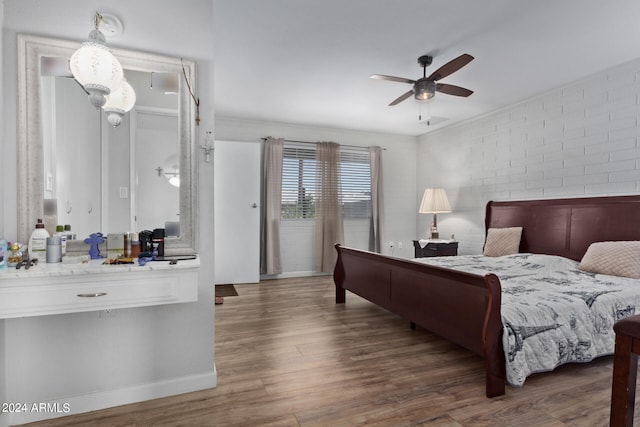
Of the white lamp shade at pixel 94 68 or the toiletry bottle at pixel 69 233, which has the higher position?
the white lamp shade at pixel 94 68

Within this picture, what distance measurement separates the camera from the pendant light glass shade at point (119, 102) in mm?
1833

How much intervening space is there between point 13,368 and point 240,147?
3.65 meters

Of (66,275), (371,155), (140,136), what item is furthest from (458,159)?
(66,275)

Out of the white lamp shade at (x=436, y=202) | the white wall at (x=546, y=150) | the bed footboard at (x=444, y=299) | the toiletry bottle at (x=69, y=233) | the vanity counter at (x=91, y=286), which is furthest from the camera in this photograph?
the white lamp shade at (x=436, y=202)

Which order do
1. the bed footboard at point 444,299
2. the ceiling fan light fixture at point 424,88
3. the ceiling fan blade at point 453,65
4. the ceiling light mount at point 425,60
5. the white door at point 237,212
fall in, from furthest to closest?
1. the white door at point 237,212
2. the ceiling light mount at point 425,60
3. the ceiling fan light fixture at point 424,88
4. the ceiling fan blade at point 453,65
5. the bed footboard at point 444,299

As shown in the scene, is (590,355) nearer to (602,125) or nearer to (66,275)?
(602,125)

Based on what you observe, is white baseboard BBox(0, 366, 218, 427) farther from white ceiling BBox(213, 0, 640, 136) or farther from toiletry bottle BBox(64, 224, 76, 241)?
white ceiling BBox(213, 0, 640, 136)

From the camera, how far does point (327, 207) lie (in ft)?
17.8

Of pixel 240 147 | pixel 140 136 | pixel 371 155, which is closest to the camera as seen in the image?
pixel 140 136

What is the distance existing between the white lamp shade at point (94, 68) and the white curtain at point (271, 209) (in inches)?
137

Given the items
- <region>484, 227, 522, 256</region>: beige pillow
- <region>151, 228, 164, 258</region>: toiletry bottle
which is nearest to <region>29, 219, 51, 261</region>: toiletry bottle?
<region>151, 228, 164, 258</region>: toiletry bottle

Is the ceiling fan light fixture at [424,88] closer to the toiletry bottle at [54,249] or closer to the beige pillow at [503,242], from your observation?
the beige pillow at [503,242]

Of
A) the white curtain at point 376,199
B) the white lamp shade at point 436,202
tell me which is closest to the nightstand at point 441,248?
the white lamp shade at point 436,202

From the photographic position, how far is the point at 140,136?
1952 mm
